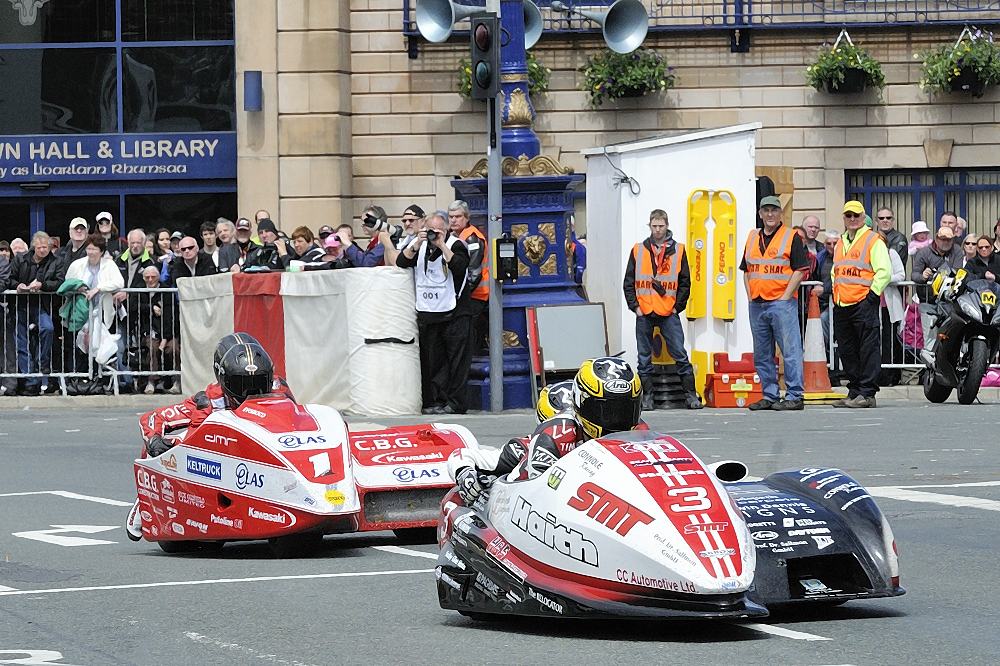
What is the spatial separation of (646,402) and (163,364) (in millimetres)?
6029

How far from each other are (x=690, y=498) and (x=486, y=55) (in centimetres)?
1262

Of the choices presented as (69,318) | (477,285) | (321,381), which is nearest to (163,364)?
(69,318)

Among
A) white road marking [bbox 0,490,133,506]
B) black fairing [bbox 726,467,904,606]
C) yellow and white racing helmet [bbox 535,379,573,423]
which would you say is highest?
yellow and white racing helmet [bbox 535,379,573,423]

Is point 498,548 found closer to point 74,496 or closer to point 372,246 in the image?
point 74,496

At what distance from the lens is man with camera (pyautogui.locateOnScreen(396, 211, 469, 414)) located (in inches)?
776

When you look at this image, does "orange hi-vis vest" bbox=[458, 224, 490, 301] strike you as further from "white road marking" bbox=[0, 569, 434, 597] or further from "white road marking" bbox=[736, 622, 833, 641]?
"white road marking" bbox=[736, 622, 833, 641]

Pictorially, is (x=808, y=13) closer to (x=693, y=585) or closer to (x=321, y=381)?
(x=321, y=381)

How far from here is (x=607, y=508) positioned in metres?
7.43

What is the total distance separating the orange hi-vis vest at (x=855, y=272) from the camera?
64.8 ft

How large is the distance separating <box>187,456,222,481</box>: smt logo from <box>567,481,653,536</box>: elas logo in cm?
337

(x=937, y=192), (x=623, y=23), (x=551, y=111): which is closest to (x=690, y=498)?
(x=623, y=23)

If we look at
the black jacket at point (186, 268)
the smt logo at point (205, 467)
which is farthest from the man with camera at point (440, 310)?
the smt logo at point (205, 467)

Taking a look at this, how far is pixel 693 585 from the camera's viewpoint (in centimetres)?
714

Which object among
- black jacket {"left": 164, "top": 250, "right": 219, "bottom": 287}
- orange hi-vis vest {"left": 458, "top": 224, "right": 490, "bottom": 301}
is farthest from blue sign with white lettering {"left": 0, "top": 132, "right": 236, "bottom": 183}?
orange hi-vis vest {"left": 458, "top": 224, "right": 490, "bottom": 301}
